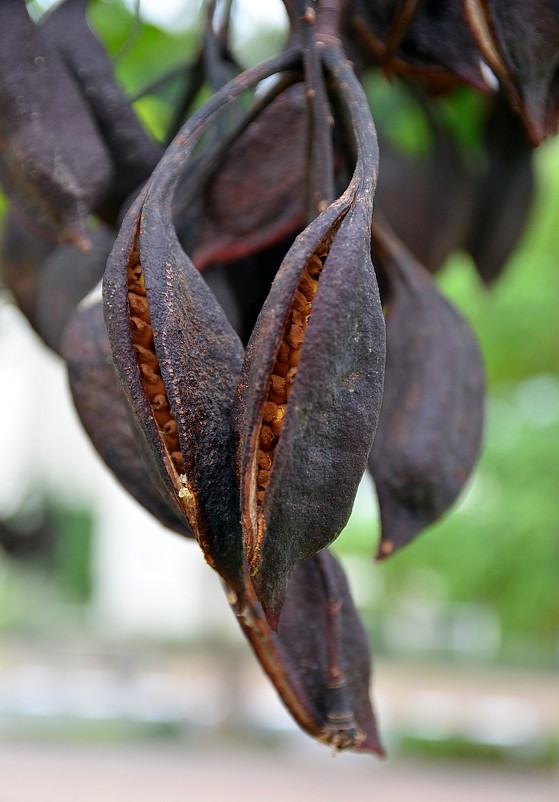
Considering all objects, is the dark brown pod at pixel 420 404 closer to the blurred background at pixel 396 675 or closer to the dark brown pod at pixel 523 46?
the dark brown pod at pixel 523 46

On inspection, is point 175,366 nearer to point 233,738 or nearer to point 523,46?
point 523,46

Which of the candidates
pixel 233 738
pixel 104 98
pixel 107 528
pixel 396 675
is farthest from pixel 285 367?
pixel 107 528

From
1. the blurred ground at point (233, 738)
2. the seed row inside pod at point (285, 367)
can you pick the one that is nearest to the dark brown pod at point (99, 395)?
the seed row inside pod at point (285, 367)

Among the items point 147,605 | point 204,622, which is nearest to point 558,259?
point 204,622

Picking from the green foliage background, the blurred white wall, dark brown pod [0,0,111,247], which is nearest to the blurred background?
the green foliage background

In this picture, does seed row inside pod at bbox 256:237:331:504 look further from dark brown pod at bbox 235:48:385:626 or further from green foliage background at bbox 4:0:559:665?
green foliage background at bbox 4:0:559:665

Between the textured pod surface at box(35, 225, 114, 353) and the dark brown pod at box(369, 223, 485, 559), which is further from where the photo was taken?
the textured pod surface at box(35, 225, 114, 353)
